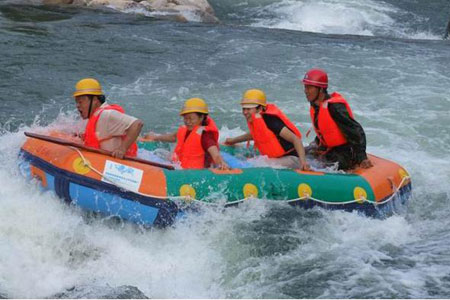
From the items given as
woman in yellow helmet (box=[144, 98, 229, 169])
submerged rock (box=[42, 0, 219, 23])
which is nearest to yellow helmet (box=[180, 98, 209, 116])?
woman in yellow helmet (box=[144, 98, 229, 169])

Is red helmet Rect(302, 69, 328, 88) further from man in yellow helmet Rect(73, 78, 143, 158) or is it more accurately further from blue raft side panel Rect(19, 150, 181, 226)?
blue raft side panel Rect(19, 150, 181, 226)

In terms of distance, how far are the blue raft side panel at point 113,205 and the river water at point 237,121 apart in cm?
15

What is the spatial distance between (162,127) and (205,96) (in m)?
1.62

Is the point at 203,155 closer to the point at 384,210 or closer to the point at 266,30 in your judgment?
the point at 384,210

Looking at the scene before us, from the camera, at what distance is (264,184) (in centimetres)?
666

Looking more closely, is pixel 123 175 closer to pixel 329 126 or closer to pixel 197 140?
pixel 197 140

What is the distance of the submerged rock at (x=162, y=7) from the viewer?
55.7 feet

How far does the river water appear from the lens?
599 centimetres

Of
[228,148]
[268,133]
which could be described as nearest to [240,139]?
[228,148]

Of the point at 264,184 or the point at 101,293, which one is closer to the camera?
the point at 101,293

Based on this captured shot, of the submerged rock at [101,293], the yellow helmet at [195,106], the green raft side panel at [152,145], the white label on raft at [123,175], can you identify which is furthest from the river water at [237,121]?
the yellow helmet at [195,106]

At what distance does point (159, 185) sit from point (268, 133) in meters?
1.38

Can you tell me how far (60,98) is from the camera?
36.4ft

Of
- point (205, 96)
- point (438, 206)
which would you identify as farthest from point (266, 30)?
point (438, 206)
